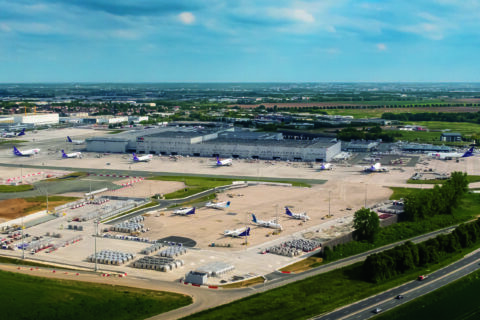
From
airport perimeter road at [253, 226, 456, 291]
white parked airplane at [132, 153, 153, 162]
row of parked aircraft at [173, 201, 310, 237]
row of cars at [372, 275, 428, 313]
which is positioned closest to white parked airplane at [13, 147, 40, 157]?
white parked airplane at [132, 153, 153, 162]

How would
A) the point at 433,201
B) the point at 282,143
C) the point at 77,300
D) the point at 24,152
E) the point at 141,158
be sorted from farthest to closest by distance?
the point at 282,143 < the point at 24,152 < the point at 141,158 < the point at 433,201 < the point at 77,300

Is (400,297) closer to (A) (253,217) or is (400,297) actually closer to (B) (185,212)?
(A) (253,217)

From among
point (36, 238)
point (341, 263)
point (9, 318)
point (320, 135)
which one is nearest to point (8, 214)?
point (36, 238)

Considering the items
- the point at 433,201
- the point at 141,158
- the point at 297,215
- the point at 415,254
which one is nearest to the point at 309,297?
the point at 415,254

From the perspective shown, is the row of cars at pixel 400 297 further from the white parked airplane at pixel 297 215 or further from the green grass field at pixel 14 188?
the green grass field at pixel 14 188

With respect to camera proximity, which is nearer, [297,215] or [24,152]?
[297,215]

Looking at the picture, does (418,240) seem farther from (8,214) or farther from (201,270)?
(8,214)

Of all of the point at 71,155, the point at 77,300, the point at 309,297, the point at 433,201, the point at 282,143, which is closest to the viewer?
the point at 77,300
